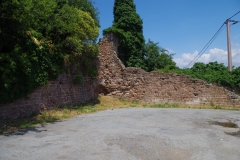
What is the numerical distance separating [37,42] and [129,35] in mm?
11630

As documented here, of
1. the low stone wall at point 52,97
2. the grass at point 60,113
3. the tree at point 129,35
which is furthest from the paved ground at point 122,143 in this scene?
the tree at point 129,35

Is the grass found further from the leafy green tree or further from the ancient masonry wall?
the leafy green tree

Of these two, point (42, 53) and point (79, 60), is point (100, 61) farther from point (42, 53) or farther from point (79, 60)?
point (42, 53)

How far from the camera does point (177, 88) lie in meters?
16.6

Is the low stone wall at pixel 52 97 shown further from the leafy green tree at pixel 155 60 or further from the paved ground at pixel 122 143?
the leafy green tree at pixel 155 60

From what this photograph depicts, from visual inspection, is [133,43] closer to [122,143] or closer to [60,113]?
[60,113]

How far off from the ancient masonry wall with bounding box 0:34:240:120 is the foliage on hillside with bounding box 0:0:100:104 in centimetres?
110

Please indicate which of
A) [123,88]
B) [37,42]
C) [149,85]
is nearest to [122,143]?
[37,42]

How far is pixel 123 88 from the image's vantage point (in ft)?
60.0

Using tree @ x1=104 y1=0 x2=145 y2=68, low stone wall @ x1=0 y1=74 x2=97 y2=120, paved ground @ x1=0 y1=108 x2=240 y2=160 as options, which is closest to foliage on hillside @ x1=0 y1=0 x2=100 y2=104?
low stone wall @ x1=0 y1=74 x2=97 y2=120

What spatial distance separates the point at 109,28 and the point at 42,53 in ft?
30.8

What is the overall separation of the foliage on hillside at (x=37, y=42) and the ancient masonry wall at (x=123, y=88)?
3.61ft

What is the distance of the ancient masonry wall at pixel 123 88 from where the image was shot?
1241 centimetres

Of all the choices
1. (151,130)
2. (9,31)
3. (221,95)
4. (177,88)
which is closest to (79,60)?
(9,31)
